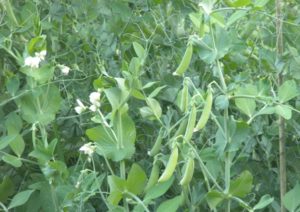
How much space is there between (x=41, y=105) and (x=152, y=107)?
0.24 m

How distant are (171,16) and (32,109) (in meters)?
0.35

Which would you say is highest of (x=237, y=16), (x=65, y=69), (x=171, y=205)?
(x=237, y=16)

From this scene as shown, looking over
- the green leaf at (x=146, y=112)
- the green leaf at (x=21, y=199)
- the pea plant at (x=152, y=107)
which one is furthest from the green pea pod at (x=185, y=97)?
the green leaf at (x=21, y=199)

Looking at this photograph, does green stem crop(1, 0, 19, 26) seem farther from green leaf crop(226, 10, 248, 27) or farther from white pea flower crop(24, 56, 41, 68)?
green leaf crop(226, 10, 248, 27)

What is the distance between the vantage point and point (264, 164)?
1.23m

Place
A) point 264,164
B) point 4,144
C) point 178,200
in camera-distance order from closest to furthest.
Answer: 1. point 178,200
2. point 4,144
3. point 264,164

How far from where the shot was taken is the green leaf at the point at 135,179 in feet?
3.22

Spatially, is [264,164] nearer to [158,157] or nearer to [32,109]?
[158,157]

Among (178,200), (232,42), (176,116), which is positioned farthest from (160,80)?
(178,200)

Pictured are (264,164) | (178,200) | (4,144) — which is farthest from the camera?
(264,164)

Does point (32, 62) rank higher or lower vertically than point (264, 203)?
higher

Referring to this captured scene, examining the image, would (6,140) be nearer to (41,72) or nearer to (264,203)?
(41,72)

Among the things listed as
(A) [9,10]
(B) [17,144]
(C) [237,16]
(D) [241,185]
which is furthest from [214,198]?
(A) [9,10]

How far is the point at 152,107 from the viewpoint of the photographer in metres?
1.03
